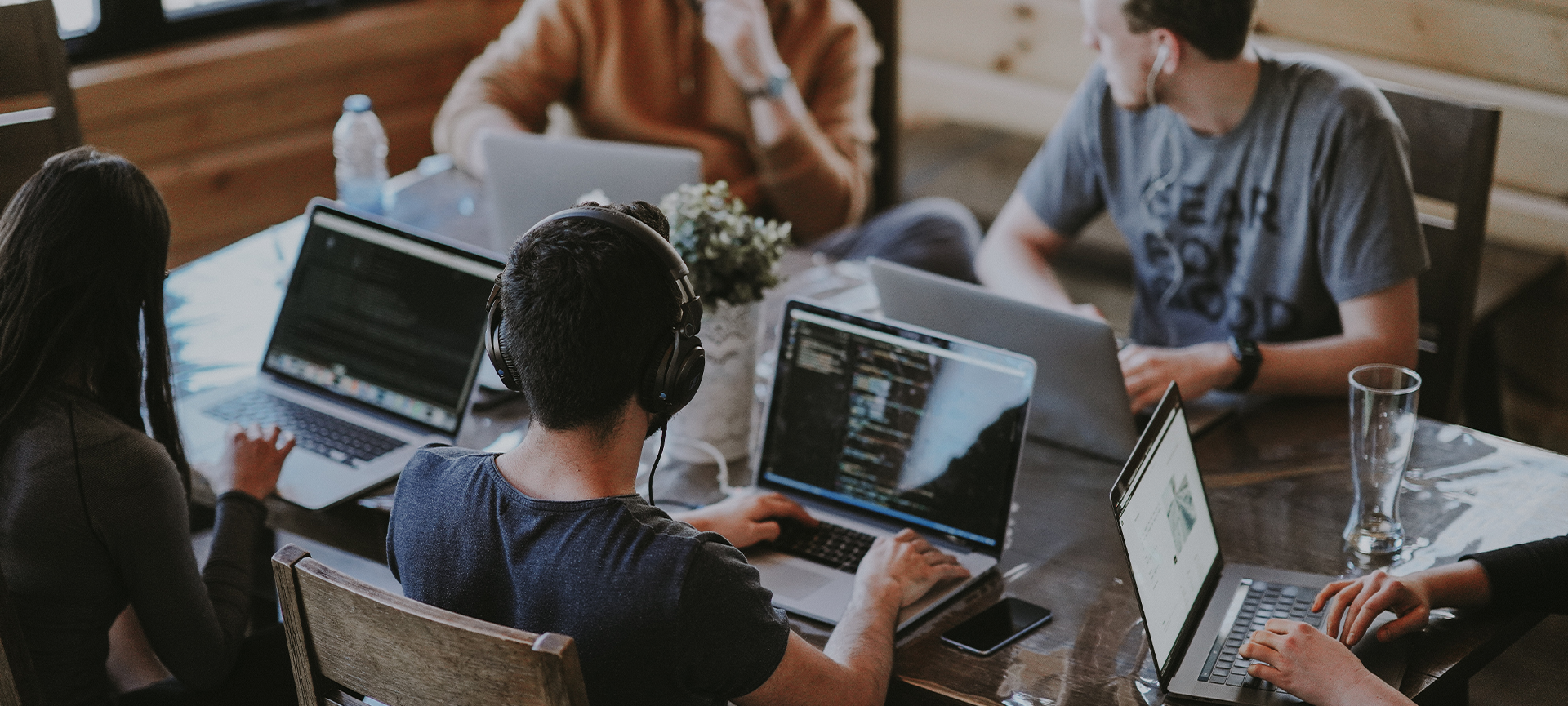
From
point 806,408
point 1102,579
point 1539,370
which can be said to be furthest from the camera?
point 1539,370

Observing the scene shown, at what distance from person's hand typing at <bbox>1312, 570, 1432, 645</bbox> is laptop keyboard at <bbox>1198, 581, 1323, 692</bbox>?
0.09ft

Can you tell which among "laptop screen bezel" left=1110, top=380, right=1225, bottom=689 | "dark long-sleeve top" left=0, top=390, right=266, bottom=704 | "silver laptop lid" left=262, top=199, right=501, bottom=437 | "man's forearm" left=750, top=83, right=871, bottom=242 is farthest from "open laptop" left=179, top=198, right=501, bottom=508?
"man's forearm" left=750, top=83, right=871, bottom=242

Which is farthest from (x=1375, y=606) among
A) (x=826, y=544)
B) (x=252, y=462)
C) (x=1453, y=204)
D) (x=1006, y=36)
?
(x=1006, y=36)

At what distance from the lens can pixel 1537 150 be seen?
281 cm

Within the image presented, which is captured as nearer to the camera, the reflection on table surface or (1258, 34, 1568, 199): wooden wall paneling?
the reflection on table surface

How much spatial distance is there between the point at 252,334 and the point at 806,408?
0.94 metres

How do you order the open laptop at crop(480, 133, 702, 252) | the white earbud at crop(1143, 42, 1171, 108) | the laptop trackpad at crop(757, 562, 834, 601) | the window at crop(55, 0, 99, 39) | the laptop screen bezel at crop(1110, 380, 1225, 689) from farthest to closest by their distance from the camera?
the window at crop(55, 0, 99, 39), the open laptop at crop(480, 133, 702, 252), the white earbud at crop(1143, 42, 1171, 108), the laptop trackpad at crop(757, 562, 834, 601), the laptop screen bezel at crop(1110, 380, 1225, 689)

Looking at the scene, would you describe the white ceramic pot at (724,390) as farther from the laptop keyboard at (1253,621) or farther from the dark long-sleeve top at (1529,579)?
the dark long-sleeve top at (1529,579)

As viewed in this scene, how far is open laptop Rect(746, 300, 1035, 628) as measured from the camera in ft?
4.91

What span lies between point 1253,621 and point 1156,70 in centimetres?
88

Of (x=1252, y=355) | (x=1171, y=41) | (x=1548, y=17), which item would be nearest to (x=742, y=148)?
(x=1171, y=41)

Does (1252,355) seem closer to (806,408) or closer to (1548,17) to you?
(806,408)

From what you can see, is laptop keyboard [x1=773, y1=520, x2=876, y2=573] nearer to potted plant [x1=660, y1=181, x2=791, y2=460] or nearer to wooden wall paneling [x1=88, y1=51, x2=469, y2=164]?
potted plant [x1=660, y1=181, x2=791, y2=460]

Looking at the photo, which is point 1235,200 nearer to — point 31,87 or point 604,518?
point 604,518
